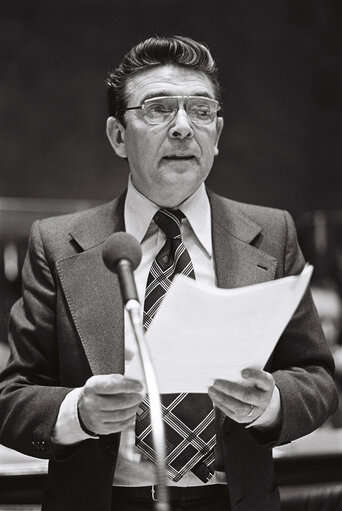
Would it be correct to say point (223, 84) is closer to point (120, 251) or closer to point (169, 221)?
point (169, 221)

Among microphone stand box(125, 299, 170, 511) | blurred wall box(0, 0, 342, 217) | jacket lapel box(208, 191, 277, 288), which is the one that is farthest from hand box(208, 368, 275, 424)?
blurred wall box(0, 0, 342, 217)

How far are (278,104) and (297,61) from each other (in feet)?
0.96

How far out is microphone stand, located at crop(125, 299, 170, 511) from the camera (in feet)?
3.44

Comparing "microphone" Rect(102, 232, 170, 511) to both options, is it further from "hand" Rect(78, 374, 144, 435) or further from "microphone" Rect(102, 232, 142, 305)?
"hand" Rect(78, 374, 144, 435)

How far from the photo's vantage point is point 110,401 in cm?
135

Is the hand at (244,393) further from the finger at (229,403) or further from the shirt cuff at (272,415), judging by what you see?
the shirt cuff at (272,415)

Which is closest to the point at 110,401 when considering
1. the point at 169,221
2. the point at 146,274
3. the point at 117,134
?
the point at 146,274

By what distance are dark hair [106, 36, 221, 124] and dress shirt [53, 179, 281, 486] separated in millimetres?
230

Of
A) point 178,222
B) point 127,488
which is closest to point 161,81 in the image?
point 178,222

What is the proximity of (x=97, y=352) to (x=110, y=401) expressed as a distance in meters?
0.29

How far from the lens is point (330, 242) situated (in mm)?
4121

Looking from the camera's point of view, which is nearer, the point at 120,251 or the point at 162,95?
the point at 120,251

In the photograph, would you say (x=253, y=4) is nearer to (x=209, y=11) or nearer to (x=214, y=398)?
(x=209, y=11)

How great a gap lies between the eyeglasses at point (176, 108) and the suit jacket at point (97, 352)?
0.23 metres
